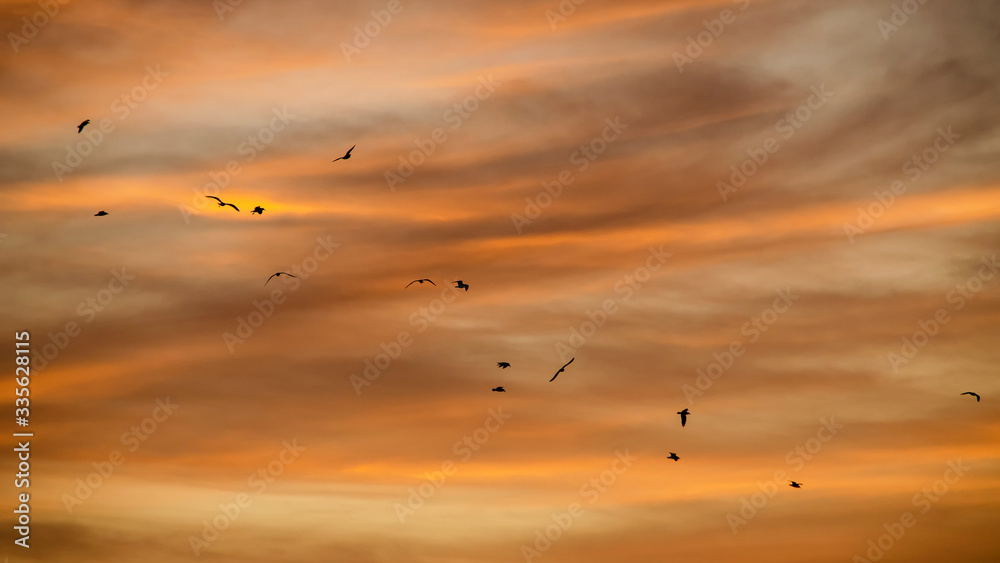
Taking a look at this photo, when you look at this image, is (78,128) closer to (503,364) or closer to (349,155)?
(349,155)

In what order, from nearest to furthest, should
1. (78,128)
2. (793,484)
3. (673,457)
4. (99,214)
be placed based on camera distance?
1. (78,128)
2. (99,214)
3. (673,457)
4. (793,484)

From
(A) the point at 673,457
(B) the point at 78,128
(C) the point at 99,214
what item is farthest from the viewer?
(A) the point at 673,457

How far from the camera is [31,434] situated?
91.0 metres

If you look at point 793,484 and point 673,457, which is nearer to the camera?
point 673,457

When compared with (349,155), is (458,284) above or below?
below

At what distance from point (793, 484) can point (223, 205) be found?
49632 mm

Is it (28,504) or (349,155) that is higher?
(349,155)

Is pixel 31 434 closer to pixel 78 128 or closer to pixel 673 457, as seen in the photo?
pixel 78 128

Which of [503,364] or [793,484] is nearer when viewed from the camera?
[503,364]

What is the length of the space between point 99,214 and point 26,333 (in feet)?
38.9

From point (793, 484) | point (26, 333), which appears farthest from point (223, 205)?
point (793, 484)

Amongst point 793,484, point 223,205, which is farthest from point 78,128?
point 793,484

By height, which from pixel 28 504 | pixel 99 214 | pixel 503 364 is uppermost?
pixel 99 214

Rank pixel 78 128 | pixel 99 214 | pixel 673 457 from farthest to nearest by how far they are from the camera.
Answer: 1. pixel 673 457
2. pixel 99 214
3. pixel 78 128
